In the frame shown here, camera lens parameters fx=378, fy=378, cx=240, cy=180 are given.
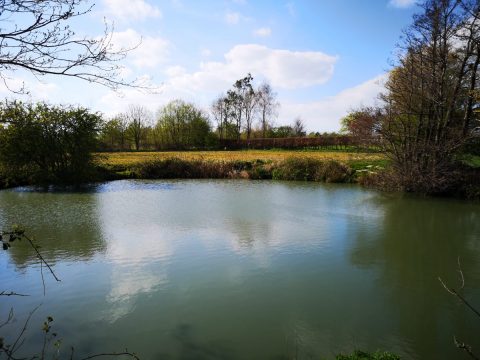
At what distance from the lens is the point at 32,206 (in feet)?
46.5

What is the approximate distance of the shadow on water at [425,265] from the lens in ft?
16.7

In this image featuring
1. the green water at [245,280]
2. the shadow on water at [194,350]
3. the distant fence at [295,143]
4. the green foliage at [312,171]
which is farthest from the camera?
the distant fence at [295,143]

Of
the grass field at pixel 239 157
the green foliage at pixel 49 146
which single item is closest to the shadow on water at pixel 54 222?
the green foliage at pixel 49 146

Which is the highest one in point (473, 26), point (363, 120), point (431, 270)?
point (473, 26)

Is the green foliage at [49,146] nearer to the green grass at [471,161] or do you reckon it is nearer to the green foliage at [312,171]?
the green foliage at [312,171]

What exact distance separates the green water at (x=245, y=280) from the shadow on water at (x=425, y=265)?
0.10 ft

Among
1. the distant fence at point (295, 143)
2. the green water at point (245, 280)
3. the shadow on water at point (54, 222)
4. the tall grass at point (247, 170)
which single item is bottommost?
the green water at point (245, 280)

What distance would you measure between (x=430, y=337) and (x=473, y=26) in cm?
1527

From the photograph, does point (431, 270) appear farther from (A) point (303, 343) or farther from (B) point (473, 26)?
(B) point (473, 26)

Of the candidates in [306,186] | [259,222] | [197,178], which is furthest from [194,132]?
[259,222]

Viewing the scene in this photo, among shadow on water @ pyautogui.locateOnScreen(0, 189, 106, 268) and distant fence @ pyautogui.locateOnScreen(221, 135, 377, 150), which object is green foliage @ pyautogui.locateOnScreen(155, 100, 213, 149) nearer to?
distant fence @ pyautogui.locateOnScreen(221, 135, 377, 150)

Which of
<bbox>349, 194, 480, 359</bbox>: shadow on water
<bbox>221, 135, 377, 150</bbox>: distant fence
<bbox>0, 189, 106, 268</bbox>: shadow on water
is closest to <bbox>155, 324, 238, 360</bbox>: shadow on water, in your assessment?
<bbox>349, 194, 480, 359</bbox>: shadow on water

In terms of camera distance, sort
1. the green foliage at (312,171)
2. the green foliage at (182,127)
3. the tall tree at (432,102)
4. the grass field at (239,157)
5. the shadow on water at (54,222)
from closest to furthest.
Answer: the shadow on water at (54,222) → the tall tree at (432,102) → the green foliage at (312,171) → the grass field at (239,157) → the green foliage at (182,127)

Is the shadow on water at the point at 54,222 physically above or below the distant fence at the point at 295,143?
below
